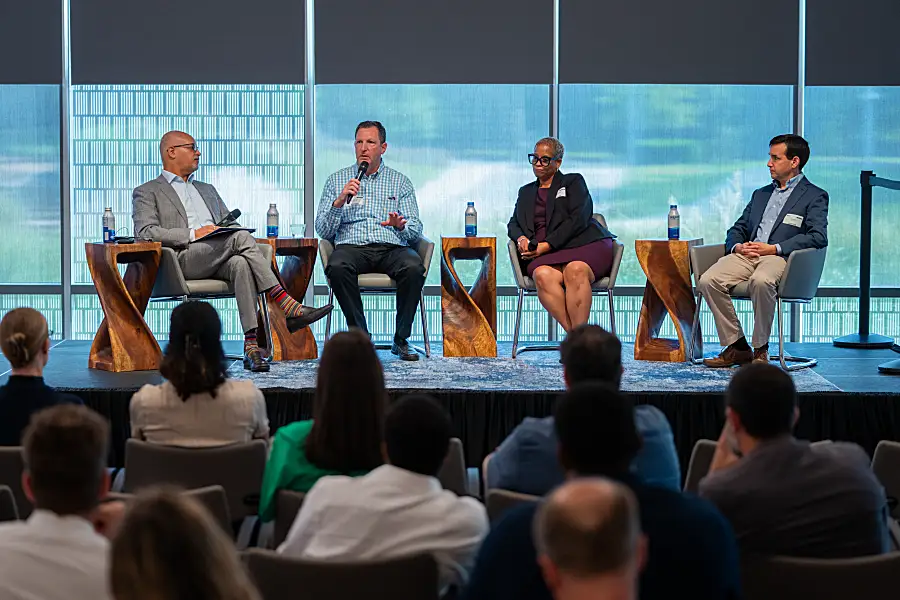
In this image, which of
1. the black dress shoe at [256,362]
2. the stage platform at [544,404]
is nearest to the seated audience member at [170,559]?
the stage platform at [544,404]

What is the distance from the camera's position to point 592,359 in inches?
108

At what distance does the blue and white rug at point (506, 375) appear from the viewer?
15.6 feet

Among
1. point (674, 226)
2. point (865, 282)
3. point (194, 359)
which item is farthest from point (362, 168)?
point (865, 282)

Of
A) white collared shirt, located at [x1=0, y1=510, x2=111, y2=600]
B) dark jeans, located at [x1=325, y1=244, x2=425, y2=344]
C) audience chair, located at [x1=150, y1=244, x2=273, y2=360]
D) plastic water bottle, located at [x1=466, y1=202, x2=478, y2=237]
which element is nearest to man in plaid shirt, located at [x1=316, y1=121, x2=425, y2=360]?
dark jeans, located at [x1=325, y1=244, x2=425, y2=344]

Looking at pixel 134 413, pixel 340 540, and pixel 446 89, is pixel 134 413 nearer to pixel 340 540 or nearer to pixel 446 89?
pixel 340 540

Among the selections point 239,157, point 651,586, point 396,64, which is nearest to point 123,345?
point 239,157

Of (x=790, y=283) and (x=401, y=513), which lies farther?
(x=790, y=283)

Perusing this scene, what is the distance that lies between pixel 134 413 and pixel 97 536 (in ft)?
4.81

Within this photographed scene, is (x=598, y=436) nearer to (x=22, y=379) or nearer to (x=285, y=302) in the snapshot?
(x=22, y=379)

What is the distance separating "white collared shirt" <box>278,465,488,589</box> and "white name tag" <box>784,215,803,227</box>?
3753mm

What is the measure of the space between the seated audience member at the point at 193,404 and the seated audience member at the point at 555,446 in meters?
0.77

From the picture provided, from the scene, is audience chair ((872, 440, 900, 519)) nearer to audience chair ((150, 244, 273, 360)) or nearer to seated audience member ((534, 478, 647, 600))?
seated audience member ((534, 478, 647, 600))

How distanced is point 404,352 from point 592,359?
9.71ft

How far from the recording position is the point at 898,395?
465 cm
